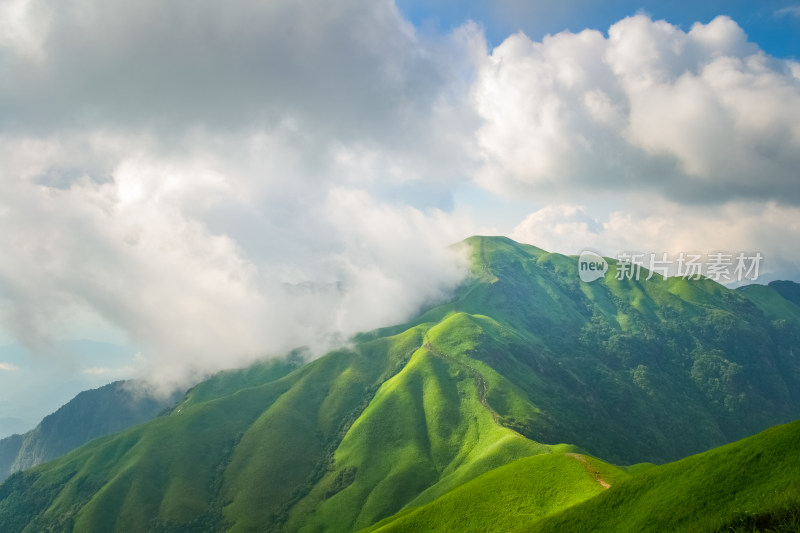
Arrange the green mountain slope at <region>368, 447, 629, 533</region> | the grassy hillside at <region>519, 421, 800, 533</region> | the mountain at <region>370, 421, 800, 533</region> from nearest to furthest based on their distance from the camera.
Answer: the grassy hillside at <region>519, 421, 800, 533</region> → the mountain at <region>370, 421, 800, 533</region> → the green mountain slope at <region>368, 447, 629, 533</region>

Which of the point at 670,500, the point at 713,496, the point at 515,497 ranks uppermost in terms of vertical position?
the point at 713,496

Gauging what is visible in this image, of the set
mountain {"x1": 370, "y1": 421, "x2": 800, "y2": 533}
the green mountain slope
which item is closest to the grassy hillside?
mountain {"x1": 370, "y1": 421, "x2": 800, "y2": 533}

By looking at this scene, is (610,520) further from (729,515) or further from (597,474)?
(597,474)

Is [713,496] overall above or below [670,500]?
above

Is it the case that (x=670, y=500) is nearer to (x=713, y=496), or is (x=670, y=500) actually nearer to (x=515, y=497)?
(x=713, y=496)

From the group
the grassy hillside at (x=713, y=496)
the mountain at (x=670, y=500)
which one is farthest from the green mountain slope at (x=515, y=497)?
the grassy hillside at (x=713, y=496)

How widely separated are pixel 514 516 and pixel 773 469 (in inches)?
1527

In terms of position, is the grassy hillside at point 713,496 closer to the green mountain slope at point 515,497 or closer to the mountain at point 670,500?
the mountain at point 670,500

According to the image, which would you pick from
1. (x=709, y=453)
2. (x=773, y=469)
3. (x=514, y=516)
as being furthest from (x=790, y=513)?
(x=514, y=516)

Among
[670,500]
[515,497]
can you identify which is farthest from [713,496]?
[515,497]

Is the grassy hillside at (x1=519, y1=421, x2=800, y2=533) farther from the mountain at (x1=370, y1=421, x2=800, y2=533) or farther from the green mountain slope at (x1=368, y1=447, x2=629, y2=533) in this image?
the green mountain slope at (x1=368, y1=447, x2=629, y2=533)

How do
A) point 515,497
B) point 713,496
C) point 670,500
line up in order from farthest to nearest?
point 515,497, point 670,500, point 713,496

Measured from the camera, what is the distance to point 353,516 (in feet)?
648

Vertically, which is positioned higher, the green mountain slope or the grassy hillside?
the grassy hillside
